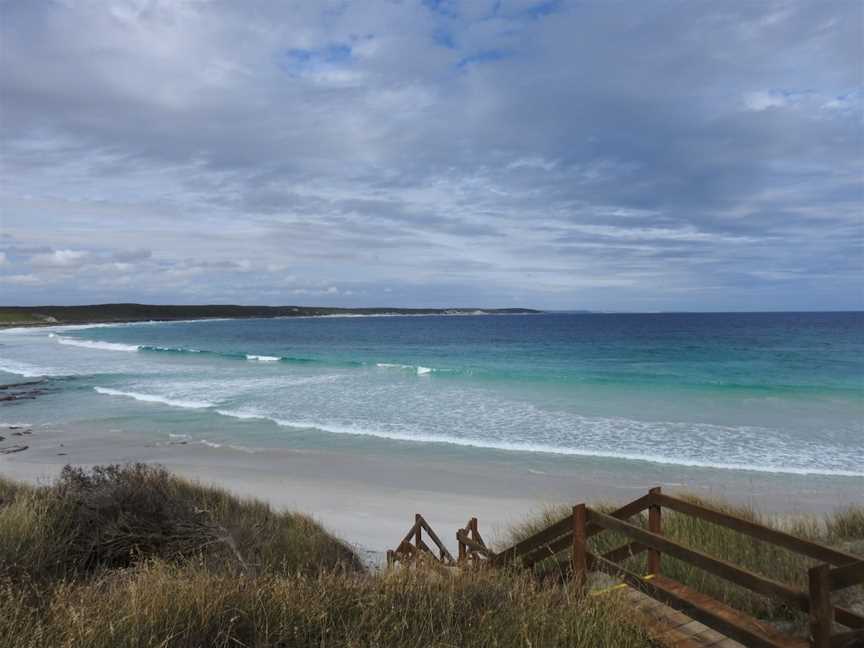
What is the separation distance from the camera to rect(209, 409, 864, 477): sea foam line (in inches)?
606

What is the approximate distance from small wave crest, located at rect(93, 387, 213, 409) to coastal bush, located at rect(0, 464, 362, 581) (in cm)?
1647

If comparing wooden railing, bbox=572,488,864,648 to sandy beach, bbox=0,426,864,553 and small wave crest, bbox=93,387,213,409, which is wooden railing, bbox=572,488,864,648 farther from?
small wave crest, bbox=93,387,213,409

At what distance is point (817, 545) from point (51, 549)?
7.12 meters

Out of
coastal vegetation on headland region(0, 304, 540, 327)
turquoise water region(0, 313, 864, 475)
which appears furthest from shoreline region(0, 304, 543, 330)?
turquoise water region(0, 313, 864, 475)

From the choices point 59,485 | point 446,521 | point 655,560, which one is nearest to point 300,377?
point 446,521

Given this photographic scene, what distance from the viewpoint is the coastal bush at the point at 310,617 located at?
11.9ft

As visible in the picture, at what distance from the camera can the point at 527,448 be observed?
18.0m

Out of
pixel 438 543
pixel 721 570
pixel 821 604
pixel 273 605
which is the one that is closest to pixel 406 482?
pixel 438 543

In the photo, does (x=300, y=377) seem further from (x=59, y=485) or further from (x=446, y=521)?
(x=59, y=485)

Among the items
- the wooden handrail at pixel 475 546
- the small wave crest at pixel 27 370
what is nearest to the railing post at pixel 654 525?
the wooden handrail at pixel 475 546

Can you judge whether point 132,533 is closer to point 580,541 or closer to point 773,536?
point 580,541

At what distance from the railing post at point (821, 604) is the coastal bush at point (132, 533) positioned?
3.99 metres

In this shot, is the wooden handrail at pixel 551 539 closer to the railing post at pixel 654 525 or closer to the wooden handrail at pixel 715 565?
the railing post at pixel 654 525

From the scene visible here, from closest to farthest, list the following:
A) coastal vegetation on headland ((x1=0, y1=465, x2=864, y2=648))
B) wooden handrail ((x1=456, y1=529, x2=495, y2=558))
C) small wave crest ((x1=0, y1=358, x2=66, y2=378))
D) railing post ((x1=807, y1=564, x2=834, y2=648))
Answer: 1. railing post ((x1=807, y1=564, x2=834, y2=648))
2. coastal vegetation on headland ((x1=0, y1=465, x2=864, y2=648))
3. wooden handrail ((x1=456, y1=529, x2=495, y2=558))
4. small wave crest ((x1=0, y1=358, x2=66, y2=378))
